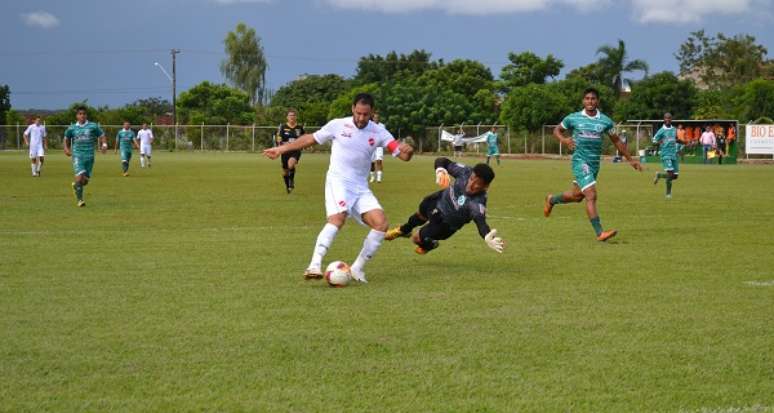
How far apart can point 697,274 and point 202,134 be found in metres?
71.7

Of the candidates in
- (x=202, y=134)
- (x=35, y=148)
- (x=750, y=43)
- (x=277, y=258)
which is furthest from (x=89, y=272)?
(x=750, y=43)

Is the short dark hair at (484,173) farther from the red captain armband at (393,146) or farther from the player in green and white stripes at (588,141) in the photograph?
the player in green and white stripes at (588,141)

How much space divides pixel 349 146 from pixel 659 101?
6904 cm

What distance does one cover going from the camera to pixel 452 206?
37.4 feet

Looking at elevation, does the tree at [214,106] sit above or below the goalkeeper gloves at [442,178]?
above

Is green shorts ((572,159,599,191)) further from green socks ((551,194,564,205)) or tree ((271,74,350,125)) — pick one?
tree ((271,74,350,125))

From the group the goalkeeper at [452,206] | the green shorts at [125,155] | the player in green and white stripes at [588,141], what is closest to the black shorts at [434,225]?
the goalkeeper at [452,206]

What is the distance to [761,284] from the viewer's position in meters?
10.2

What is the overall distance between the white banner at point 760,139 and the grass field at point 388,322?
1753 inches

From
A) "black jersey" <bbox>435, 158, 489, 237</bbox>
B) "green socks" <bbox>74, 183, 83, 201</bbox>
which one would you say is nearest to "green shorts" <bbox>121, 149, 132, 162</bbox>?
"green socks" <bbox>74, 183, 83, 201</bbox>

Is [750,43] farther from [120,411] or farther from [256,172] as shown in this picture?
[120,411]

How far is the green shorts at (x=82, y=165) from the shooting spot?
2128cm

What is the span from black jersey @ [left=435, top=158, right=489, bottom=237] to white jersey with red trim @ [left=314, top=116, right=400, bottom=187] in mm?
929

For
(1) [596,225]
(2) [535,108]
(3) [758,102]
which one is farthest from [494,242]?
(3) [758,102]
